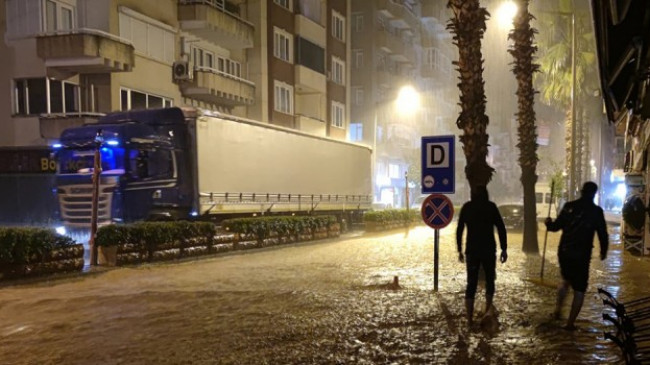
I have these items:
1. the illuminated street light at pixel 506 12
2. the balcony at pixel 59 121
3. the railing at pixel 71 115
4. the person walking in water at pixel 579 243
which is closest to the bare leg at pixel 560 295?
the person walking in water at pixel 579 243

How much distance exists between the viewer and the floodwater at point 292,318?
598cm

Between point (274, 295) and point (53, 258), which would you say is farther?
point (53, 258)

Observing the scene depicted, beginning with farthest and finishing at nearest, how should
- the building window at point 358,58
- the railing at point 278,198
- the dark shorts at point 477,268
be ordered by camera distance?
the building window at point 358,58 → the railing at point 278,198 → the dark shorts at point 477,268

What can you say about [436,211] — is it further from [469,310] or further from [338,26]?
[338,26]

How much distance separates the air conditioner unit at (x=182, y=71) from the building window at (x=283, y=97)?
827 centimetres

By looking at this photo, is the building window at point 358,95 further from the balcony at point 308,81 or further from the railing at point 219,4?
the railing at point 219,4

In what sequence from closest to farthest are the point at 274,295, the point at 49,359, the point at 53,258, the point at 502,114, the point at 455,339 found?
the point at 49,359, the point at 455,339, the point at 274,295, the point at 53,258, the point at 502,114

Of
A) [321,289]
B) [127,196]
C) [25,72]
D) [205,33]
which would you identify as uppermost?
[205,33]

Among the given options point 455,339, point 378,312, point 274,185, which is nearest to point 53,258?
point 378,312

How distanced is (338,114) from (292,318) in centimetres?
3420

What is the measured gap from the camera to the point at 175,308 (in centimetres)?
834

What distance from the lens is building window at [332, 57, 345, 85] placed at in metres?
40.6

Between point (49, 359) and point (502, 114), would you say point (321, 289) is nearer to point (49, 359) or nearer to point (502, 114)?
point (49, 359)

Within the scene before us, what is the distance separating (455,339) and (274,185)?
49.9 feet
